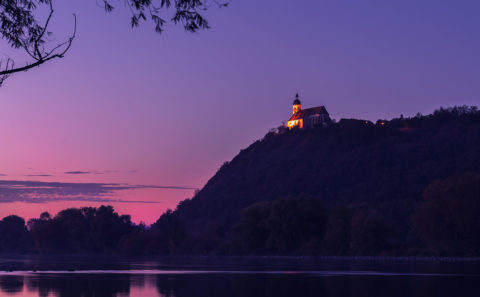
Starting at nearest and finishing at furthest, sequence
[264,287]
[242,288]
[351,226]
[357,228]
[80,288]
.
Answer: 1. [242,288]
2. [264,287]
3. [80,288]
4. [357,228]
5. [351,226]

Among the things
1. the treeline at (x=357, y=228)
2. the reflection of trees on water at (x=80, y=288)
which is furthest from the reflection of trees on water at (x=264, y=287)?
the treeline at (x=357, y=228)

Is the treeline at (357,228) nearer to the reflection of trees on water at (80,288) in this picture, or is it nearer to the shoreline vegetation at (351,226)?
the shoreline vegetation at (351,226)

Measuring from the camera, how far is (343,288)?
145ft

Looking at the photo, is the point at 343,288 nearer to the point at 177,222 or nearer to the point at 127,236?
the point at 177,222

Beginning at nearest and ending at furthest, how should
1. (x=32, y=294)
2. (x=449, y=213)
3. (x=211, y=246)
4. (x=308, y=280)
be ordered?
(x=32, y=294), (x=308, y=280), (x=449, y=213), (x=211, y=246)

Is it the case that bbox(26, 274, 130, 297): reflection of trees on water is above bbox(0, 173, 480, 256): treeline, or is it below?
below

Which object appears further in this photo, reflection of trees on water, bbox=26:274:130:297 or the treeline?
the treeline

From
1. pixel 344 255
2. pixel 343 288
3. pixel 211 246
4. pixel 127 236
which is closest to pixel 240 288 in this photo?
pixel 343 288

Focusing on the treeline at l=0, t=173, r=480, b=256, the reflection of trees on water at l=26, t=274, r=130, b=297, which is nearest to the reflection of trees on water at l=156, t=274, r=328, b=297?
the reflection of trees on water at l=26, t=274, r=130, b=297

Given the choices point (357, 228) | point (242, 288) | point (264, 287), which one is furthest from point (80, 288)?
point (357, 228)

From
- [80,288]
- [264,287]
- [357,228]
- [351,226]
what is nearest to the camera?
[264,287]

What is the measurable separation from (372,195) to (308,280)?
445ft

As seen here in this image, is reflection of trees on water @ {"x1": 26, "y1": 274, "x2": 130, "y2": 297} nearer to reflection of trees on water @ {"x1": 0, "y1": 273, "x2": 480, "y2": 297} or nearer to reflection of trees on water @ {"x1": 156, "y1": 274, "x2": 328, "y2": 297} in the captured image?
reflection of trees on water @ {"x1": 0, "y1": 273, "x2": 480, "y2": 297}

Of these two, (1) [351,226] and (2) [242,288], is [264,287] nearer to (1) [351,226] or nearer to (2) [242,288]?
(2) [242,288]
